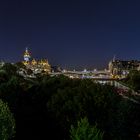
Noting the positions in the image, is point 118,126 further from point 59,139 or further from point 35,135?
point 35,135

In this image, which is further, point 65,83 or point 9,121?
point 65,83

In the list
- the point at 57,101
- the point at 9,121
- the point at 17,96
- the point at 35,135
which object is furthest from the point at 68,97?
the point at 9,121

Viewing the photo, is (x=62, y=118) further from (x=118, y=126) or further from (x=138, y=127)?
(x=138, y=127)

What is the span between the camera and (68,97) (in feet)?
171

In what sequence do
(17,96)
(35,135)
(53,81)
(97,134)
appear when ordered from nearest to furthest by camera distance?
(97,134) → (35,135) → (17,96) → (53,81)

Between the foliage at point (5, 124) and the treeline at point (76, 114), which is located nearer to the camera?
the foliage at point (5, 124)

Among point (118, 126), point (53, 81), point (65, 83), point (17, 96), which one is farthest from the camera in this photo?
point (53, 81)

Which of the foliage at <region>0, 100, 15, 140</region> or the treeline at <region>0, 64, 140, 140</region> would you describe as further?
the treeline at <region>0, 64, 140, 140</region>

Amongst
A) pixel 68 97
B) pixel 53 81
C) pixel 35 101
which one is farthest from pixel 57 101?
pixel 53 81

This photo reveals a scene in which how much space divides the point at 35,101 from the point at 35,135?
33.1 feet

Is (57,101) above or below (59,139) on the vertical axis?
above

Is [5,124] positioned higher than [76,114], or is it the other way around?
[5,124]

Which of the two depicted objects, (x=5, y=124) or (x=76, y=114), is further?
(x=76, y=114)

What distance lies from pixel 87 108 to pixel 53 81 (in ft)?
85.0
